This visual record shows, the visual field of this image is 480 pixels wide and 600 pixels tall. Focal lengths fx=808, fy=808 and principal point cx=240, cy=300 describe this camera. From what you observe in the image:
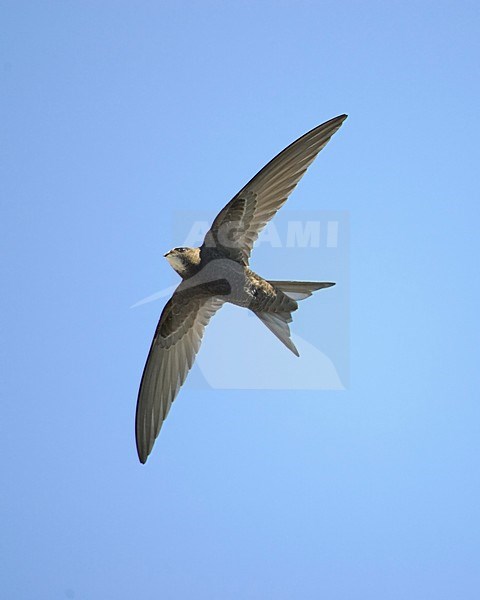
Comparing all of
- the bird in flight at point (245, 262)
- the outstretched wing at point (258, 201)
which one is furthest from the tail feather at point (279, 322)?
the outstretched wing at point (258, 201)

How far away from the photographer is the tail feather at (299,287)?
2375mm

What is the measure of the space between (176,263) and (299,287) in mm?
375

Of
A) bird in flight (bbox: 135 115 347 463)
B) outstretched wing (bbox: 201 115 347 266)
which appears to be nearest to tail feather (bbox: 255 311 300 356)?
bird in flight (bbox: 135 115 347 463)

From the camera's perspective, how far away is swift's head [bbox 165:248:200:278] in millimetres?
2404

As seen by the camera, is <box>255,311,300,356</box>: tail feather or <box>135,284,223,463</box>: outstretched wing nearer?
<box>255,311,300,356</box>: tail feather

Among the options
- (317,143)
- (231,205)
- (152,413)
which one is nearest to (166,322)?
(152,413)

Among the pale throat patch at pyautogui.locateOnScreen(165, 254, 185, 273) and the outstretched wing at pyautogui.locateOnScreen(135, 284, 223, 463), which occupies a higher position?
the pale throat patch at pyautogui.locateOnScreen(165, 254, 185, 273)

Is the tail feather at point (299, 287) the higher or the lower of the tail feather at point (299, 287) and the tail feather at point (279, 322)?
the higher

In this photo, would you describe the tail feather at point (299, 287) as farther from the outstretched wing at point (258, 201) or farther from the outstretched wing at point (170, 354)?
the outstretched wing at point (170, 354)

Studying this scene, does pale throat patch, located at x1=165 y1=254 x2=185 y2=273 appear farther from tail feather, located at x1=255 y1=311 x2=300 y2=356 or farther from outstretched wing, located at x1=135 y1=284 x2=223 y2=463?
tail feather, located at x1=255 y1=311 x2=300 y2=356

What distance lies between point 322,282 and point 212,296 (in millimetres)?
383

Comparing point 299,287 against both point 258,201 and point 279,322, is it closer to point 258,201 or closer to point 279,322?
point 279,322

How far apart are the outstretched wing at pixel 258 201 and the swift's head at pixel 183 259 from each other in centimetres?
4

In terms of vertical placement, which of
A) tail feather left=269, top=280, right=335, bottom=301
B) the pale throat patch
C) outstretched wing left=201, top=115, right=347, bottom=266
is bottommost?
tail feather left=269, top=280, right=335, bottom=301
